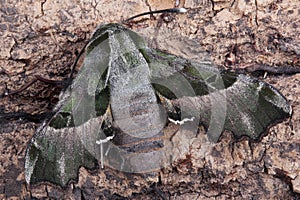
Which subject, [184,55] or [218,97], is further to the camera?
[184,55]

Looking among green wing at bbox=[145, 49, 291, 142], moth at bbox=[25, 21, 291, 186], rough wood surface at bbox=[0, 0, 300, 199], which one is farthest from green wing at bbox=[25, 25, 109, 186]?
green wing at bbox=[145, 49, 291, 142]

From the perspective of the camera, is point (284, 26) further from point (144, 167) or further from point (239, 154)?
point (144, 167)

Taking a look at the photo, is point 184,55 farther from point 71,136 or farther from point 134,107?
point 71,136

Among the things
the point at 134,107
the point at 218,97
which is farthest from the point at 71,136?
the point at 218,97

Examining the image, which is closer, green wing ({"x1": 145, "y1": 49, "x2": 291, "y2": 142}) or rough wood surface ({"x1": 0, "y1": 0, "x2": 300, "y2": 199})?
green wing ({"x1": 145, "y1": 49, "x2": 291, "y2": 142})

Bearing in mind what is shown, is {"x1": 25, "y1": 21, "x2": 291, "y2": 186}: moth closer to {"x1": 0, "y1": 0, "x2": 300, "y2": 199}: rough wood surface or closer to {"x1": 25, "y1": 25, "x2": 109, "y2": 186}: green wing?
{"x1": 25, "y1": 25, "x2": 109, "y2": 186}: green wing

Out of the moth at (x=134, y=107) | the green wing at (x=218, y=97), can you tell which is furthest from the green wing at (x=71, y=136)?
the green wing at (x=218, y=97)

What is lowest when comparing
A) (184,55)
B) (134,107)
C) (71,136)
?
(71,136)

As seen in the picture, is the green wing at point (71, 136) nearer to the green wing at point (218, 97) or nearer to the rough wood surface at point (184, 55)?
the rough wood surface at point (184, 55)

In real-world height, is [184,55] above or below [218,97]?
above
